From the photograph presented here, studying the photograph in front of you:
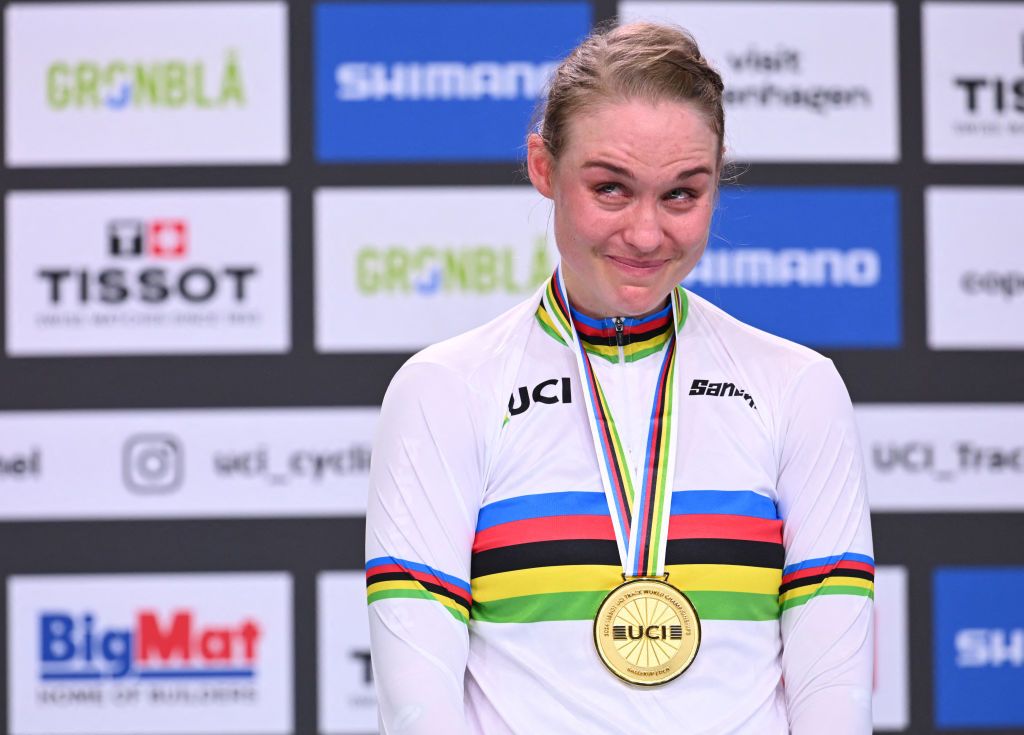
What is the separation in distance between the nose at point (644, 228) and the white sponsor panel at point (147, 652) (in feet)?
6.79

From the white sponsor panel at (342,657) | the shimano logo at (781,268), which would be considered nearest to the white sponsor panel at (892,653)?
the shimano logo at (781,268)

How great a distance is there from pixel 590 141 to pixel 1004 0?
94.5 inches

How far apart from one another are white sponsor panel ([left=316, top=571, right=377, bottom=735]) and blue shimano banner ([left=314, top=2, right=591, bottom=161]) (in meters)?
1.09

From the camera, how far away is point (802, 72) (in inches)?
119

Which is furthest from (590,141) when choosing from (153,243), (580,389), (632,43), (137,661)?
(137,661)

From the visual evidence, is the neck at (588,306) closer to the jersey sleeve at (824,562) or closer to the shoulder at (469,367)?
the shoulder at (469,367)

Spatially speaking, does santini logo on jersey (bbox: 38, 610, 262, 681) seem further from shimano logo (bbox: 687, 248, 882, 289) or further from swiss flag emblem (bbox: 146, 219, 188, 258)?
shimano logo (bbox: 687, 248, 882, 289)

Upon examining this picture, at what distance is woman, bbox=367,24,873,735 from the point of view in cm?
110

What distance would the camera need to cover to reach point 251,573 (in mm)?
2979

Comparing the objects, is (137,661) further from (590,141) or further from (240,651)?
(590,141)

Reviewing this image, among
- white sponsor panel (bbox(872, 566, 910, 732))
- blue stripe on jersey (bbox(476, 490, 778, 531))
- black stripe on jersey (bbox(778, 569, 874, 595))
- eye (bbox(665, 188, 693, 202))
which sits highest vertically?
eye (bbox(665, 188, 693, 202))

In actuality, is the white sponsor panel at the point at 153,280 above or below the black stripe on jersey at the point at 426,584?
above

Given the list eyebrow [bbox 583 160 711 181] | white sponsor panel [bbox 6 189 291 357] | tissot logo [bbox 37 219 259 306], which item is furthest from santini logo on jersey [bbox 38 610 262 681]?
eyebrow [bbox 583 160 711 181]

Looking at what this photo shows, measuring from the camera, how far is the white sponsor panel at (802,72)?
3.02m
